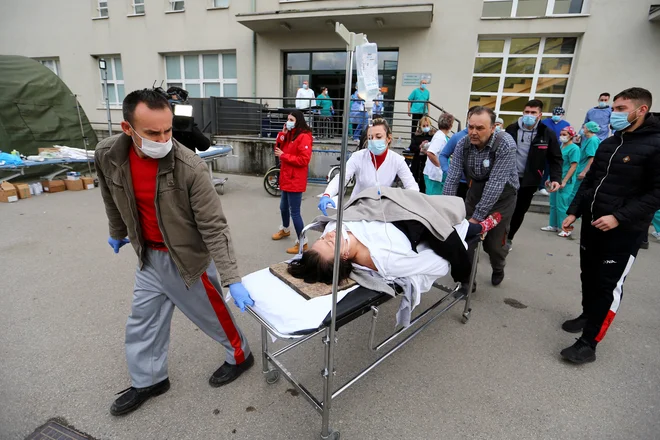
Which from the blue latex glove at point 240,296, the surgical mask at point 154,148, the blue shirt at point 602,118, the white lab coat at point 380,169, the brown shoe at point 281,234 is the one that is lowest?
the brown shoe at point 281,234

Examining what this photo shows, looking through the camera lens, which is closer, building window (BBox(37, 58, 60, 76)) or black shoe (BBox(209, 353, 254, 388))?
black shoe (BBox(209, 353, 254, 388))

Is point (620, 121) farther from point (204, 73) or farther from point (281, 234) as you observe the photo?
point (204, 73)

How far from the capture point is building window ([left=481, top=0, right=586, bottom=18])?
28.1 ft

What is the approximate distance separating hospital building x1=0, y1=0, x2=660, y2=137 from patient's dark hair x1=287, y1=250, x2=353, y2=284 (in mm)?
8740

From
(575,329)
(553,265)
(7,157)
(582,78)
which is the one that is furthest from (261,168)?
(582,78)

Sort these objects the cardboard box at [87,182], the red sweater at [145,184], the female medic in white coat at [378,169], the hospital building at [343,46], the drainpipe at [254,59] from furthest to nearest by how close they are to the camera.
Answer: the drainpipe at [254,59], the hospital building at [343,46], the cardboard box at [87,182], the female medic in white coat at [378,169], the red sweater at [145,184]

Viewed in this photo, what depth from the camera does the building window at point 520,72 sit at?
30.0ft

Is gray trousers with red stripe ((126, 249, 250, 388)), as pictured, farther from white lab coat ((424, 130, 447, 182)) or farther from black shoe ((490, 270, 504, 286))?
white lab coat ((424, 130, 447, 182))

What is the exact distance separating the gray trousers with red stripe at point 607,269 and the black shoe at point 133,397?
2.83m

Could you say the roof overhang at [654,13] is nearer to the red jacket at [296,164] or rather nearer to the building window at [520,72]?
the building window at [520,72]

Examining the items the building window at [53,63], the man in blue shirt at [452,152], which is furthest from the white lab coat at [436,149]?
the building window at [53,63]

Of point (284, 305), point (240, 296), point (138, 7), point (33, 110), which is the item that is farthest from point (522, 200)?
point (138, 7)

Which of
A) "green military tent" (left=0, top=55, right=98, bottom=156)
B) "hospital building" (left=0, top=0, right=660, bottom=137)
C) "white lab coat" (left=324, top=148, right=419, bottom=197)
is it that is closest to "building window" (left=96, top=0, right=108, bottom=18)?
"hospital building" (left=0, top=0, right=660, bottom=137)

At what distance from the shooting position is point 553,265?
400 cm
